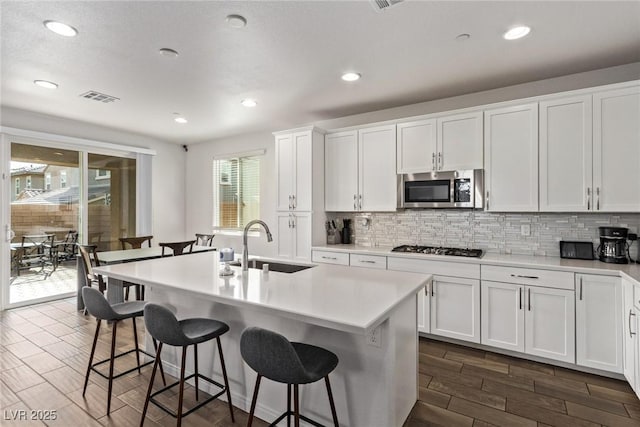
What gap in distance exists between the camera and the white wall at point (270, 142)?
10.2ft

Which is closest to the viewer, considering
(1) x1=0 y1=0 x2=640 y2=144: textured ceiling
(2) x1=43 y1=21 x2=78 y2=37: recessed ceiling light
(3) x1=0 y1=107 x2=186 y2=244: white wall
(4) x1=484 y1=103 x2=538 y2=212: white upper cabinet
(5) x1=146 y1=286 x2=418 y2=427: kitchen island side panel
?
(5) x1=146 y1=286 x2=418 y2=427: kitchen island side panel

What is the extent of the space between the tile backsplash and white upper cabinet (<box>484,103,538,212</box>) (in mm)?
319

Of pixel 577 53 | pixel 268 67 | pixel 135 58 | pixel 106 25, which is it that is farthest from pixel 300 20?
pixel 577 53

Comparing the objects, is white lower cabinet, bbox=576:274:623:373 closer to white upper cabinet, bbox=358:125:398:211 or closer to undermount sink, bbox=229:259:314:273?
white upper cabinet, bbox=358:125:398:211

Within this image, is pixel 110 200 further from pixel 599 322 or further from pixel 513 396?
pixel 599 322

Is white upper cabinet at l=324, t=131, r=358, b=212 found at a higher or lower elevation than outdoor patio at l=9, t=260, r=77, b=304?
higher

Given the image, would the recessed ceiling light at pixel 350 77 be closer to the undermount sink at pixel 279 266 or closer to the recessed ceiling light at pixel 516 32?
the recessed ceiling light at pixel 516 32

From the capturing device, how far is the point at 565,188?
2963 mm

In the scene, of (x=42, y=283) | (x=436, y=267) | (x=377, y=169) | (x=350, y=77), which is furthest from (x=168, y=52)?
(x=42, y=283)

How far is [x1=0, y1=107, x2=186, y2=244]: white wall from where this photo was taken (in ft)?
16.5

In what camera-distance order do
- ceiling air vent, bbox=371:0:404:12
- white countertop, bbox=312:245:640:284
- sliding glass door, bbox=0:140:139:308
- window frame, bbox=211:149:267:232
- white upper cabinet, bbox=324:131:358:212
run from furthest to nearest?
window frame, bbox=211:149:267:232, sliding glass door, bbox=0:140:139:308, white upper cabinet, bbox=324:131:358:212, white countertop, bbox=312:245:640:284, ceiling air vent, bbox=371:0:404:12

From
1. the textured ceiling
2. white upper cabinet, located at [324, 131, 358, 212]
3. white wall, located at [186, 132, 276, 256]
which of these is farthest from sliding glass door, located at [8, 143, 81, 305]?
white upper cabinet, located at [324, 131, 358, 212]

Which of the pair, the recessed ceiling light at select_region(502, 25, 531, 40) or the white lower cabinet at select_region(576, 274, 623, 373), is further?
the white lower cabinet at select_region(576, 274, 623, 373)

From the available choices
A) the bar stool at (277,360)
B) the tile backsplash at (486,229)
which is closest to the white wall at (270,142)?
the tile backsplash at (486,229)
